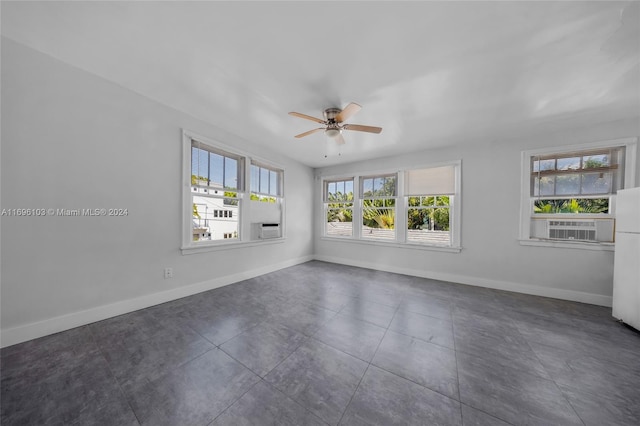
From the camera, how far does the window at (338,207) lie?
5.29m

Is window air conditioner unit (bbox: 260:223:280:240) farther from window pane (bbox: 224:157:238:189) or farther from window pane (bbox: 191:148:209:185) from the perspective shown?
window pane (bbox: 191:148:209:185)

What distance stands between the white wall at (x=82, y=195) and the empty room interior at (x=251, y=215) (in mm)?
18

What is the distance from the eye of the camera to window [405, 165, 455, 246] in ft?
13.4

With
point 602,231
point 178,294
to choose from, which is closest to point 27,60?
point 178,294

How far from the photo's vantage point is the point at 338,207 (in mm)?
5492

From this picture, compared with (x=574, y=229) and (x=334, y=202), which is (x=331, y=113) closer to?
(x=334, y=202)

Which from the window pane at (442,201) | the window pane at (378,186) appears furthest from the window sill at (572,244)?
the window pane at (378,186)

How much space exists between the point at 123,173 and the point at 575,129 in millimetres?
6359

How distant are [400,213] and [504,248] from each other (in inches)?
71.9

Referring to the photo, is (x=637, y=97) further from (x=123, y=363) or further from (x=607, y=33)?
(x=123, y=363)

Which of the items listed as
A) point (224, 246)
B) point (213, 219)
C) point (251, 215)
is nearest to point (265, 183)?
point (251, 215)

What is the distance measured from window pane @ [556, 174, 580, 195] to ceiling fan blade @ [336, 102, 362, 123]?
3558mm

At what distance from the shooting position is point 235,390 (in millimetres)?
1412

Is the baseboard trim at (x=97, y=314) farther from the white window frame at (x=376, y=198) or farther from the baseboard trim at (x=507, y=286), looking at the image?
the baseboard trim at (x=507, y=286)
